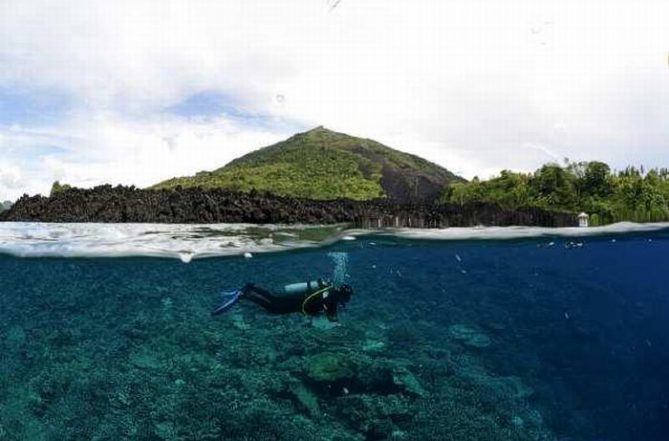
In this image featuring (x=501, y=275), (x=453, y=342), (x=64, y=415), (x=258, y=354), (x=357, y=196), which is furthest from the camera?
(x=357, y=196)

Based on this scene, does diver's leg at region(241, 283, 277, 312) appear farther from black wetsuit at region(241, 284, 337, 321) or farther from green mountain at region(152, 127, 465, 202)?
green mountain at region(152, 127, 465, 202)

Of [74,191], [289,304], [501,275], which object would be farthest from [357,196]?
[289,304]

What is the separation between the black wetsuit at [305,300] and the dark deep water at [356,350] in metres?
2.13

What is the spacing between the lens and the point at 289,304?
13.0 m

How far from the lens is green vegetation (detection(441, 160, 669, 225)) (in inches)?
848

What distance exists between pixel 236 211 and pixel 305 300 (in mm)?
7228

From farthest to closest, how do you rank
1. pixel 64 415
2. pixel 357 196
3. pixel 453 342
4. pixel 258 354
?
pixel 357 196 < pixel 453 342 < pixel 258 354 < pixel 64 415

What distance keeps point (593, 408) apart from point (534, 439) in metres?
3.74

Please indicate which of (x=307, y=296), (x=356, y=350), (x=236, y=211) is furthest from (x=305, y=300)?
(x=236, y=211)

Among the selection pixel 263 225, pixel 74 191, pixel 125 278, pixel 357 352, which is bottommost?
pixel 357 352

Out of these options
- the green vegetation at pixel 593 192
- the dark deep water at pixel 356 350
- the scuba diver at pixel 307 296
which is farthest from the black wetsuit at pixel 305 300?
the green vegetation at pixel 593 192

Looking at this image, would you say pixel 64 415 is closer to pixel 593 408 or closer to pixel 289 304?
pixel 289 304

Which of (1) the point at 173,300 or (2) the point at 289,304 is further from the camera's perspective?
(1) the point at 173,300

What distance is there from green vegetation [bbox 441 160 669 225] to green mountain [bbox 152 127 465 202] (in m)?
11.7
